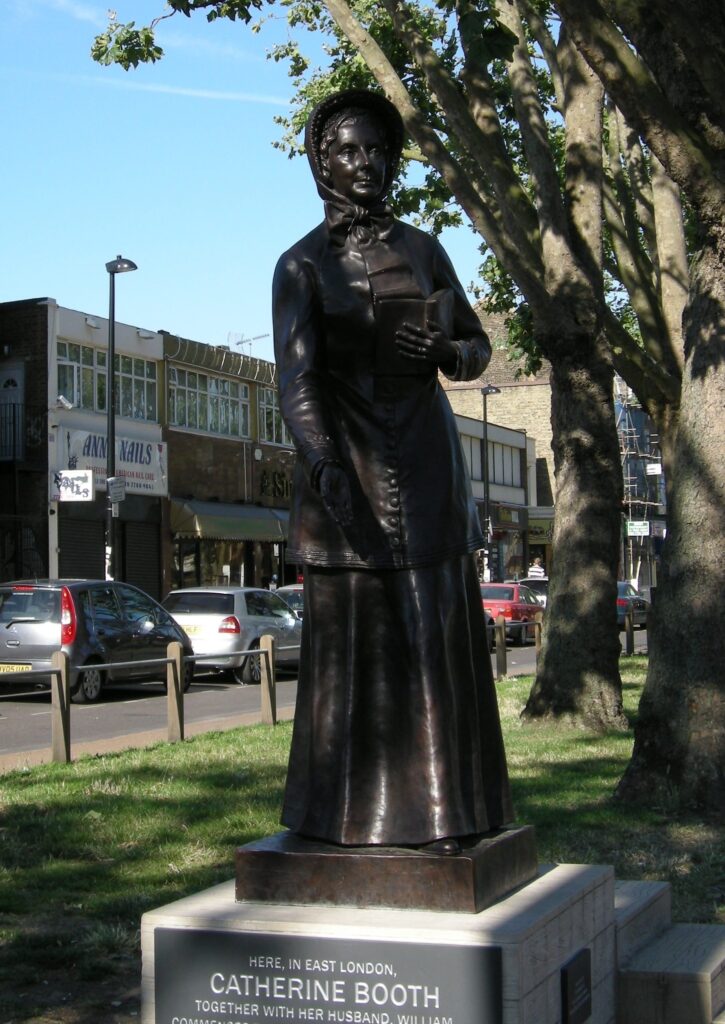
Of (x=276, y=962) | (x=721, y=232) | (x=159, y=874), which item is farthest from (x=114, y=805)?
(x=276, y=962)

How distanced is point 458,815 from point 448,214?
18190 mm

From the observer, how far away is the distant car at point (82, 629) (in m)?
20.2

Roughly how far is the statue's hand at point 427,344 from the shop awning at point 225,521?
116 ft

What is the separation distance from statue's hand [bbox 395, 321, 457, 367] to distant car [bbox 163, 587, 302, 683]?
769 inches

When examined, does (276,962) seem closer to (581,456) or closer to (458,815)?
(458,815)

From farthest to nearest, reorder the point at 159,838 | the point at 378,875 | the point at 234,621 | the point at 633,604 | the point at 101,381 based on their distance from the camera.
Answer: the point at 633,604
the point at 101,381
the point at 234,621
the point at 159,838
the point at 378,875

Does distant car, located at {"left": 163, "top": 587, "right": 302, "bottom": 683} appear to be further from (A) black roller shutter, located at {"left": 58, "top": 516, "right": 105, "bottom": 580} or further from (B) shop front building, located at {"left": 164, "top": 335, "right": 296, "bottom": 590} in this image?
(B) shop front building, located at {"left": 164, "top": 335, "right": 296, "bottom": 590}

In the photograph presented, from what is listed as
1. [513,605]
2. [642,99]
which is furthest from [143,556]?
[642,99]

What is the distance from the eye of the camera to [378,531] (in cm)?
480

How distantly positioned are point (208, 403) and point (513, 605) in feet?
40.5

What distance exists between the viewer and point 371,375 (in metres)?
4.91

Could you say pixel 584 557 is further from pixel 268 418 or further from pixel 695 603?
pixel 268 418

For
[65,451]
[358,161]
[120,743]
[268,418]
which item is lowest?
[120,743]

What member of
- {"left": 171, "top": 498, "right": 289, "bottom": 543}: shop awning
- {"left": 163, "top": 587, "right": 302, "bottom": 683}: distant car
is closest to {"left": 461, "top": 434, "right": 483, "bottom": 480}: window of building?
{"left": 171, "top": 498, "right": 289, "bottom": 543}: shop awning
